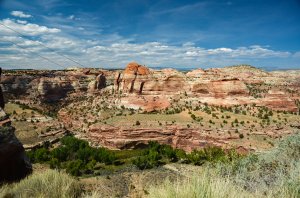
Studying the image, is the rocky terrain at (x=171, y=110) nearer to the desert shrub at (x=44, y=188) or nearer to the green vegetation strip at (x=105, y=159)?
the green vegetation strip at (x=105, y=159)

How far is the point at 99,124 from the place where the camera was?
140ft

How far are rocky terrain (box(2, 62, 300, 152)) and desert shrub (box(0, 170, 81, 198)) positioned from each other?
84.6ft

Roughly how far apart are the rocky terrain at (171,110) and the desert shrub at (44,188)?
84.6 ft

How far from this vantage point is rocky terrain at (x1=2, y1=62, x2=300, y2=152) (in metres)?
37.8

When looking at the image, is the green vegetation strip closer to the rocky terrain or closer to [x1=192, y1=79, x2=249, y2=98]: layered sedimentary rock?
the rocky terrain

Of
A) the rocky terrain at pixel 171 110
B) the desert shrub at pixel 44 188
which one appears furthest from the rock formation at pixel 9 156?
the rocky terrain at pixel 171 110

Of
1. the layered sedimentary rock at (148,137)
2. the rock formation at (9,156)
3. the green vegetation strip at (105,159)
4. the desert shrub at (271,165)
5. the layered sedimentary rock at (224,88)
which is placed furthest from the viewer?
the layered sedimentary rock at (224,88)

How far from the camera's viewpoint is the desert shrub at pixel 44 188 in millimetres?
7296

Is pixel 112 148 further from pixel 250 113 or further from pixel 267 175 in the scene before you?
pixel 267 175

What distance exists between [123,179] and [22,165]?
26.5 ft

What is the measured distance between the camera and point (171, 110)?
49625 mm

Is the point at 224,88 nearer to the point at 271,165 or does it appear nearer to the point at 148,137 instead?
the point at 148,137

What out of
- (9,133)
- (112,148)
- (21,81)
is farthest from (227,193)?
(21,81)

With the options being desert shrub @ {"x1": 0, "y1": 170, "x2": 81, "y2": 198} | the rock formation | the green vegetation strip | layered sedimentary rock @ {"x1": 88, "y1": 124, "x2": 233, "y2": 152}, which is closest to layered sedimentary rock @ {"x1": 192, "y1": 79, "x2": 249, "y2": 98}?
layered sedimentary rock @ {"x1": 88, "y1": 124, "x2": 233, "y2": 152}
